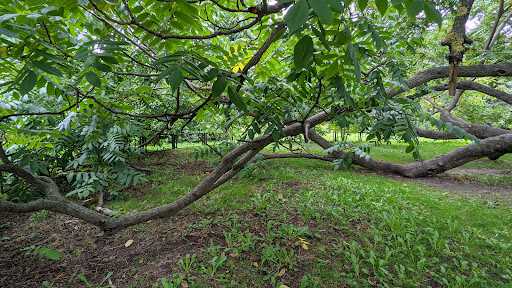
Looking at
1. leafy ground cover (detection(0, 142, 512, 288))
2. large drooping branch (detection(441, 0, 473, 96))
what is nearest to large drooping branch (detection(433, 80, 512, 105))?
large drooping branch (detection(441, 0, 473, 96))

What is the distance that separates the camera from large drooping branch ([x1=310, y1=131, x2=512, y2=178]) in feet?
18.0

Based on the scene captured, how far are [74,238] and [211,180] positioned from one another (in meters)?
1.98

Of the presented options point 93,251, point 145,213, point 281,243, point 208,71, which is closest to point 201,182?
point 145,213

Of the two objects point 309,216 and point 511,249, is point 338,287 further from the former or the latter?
point 511,249

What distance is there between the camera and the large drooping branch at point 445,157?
5473mm

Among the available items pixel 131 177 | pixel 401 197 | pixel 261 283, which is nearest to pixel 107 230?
pixel 131 177

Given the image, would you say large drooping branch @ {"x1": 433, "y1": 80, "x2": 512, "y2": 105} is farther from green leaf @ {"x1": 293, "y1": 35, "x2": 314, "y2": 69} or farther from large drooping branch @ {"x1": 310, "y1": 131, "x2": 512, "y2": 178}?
green leaf @ {"x1": 293, "y1": 35, "x2": 314, "y2": 69}

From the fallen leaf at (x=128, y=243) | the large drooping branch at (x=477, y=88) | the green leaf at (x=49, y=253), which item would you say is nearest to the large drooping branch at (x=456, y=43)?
the large drooping branch at (x=477, y=88)

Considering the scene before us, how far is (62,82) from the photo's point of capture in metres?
1.99

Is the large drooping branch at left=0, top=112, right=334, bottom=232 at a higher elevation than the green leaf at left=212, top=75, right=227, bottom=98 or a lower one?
lower

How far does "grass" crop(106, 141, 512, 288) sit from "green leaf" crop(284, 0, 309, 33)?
253 cm

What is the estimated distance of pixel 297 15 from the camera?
599 mm

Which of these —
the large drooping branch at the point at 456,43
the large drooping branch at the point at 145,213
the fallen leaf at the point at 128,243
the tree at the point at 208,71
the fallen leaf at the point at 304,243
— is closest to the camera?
the tree at the point at 208,71

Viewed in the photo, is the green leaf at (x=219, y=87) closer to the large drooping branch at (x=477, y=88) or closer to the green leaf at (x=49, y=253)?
the green leaf at (x=49, y=253)
